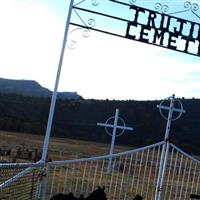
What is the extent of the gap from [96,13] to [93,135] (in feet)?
202

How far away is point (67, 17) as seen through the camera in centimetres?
852

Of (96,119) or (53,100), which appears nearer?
(53,100)

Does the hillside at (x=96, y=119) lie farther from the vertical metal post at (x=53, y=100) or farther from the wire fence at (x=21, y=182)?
the wire fence at (x=21, y=182)

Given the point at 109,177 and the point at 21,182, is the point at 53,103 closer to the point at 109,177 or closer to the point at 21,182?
the point at 21,182

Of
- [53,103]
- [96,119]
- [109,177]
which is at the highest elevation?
[96,119]

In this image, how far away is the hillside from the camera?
5866 cm

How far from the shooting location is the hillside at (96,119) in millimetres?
58656

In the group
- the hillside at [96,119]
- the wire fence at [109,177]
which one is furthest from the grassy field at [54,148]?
the wire fence at [109,177]

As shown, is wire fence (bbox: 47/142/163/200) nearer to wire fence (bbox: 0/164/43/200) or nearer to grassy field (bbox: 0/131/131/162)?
wire fence (bbox: 0/164/43/200)

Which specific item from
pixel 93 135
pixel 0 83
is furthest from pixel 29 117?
pixel 0 83

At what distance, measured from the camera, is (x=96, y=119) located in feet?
218

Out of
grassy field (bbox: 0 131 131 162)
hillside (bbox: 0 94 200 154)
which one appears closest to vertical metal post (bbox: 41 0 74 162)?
grassy field (bbox: 0 131 131 162)

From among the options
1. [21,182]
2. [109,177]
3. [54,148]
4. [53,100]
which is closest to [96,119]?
[54,148]

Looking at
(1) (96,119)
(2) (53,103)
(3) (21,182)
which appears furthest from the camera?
(1) (96,119)
